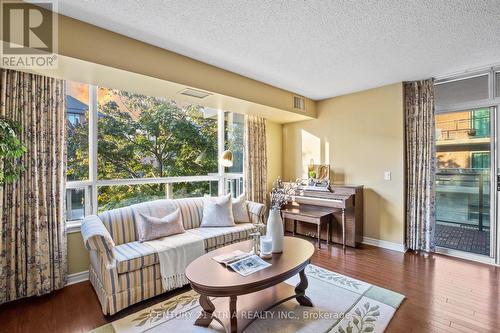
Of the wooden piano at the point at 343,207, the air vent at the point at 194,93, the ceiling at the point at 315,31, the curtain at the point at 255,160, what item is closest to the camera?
the ceiling at the point at 315,31

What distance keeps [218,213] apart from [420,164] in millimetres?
3130

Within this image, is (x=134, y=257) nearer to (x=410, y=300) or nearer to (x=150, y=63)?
(x=150, y=63)

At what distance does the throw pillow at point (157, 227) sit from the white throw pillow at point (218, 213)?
0.47 meters

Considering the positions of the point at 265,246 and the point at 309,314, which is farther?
the point at 265,246

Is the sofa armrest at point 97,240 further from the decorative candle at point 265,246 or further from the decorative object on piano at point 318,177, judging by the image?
the decorative object on piano at point 318,177

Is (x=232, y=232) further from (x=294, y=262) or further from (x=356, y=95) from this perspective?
(x=356, y=95)

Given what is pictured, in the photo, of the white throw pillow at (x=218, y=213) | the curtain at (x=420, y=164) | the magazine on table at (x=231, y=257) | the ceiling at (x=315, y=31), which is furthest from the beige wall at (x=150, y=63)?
the curtain at (x=420, y=164)

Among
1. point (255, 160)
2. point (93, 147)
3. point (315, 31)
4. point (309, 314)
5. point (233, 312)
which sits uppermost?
point (315, 31)

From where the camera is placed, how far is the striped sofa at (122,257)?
2273 millimetres

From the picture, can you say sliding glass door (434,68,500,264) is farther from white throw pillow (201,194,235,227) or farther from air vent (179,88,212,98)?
air vent (179,88,212,98)

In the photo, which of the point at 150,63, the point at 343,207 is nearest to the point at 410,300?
the point at 343,207

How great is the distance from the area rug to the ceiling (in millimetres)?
2616

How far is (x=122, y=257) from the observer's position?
240cm

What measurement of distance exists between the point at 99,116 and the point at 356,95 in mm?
4043
